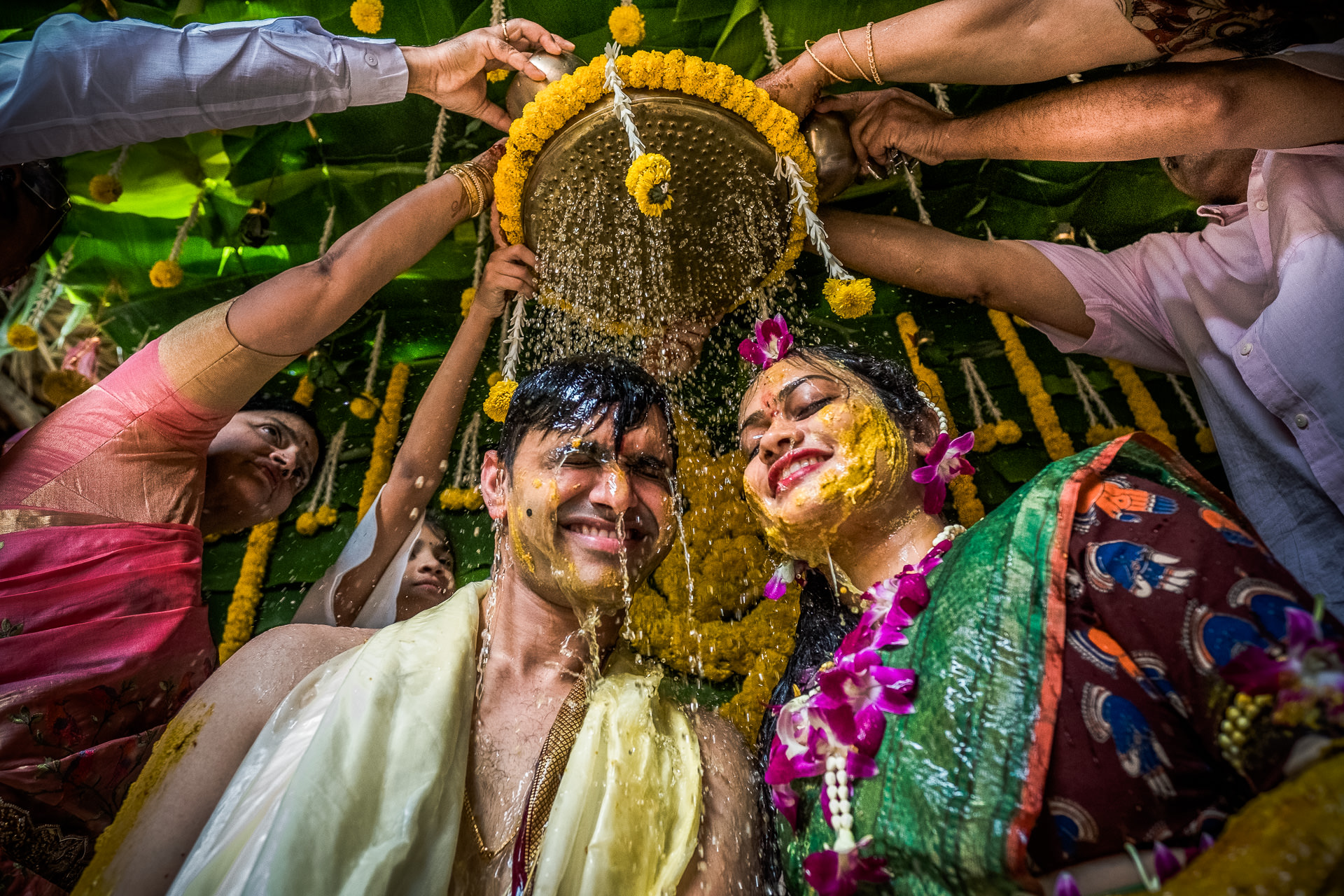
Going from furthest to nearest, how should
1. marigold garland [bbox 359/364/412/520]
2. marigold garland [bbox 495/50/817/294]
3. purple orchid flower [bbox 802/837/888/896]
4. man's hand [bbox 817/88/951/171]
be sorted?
marigold garland [bbox 359/364/412/520] < man's hand [bbox 817/88/951/171] < marigold garland [bbox 495/50/817/294] < purple orchid flower [bbox 802/837/888/896]

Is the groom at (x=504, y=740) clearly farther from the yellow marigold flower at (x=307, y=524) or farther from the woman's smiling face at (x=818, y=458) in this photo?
the yellow marigold flower at (x=307, y=524)

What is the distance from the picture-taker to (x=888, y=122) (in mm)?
1842

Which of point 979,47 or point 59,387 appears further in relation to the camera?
point 59,387

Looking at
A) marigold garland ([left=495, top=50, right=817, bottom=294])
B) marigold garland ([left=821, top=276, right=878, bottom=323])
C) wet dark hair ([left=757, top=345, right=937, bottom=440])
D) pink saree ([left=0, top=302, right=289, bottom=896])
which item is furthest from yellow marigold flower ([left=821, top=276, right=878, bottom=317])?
pink saree ([left=0, top=302, right=289, bottom=896])

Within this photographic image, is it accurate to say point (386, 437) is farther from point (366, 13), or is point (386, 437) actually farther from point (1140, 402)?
point (1140, 402)

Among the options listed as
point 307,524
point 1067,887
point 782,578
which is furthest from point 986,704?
point 307,524

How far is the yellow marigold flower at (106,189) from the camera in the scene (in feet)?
7.00

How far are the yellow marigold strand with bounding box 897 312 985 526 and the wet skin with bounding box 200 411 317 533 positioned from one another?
2.02 metres

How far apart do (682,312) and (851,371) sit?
48cm

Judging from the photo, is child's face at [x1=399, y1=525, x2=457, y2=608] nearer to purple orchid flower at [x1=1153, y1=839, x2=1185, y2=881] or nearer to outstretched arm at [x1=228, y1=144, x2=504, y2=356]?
outstretched arm at [x1=228, y1=144, x2=504, y2=356]

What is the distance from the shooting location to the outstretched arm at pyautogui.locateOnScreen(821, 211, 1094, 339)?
2.00 meters

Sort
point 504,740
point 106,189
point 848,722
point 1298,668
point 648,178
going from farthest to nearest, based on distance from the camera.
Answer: point 106,189 < point 504,740 < point 648,178 < point 848,722 < point 1298,668

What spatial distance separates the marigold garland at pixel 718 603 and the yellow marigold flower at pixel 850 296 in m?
0.78

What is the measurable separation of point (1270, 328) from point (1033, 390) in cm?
97
